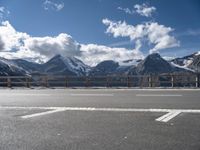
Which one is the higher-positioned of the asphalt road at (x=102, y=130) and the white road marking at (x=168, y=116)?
the white road marking at (x=168, y=116)

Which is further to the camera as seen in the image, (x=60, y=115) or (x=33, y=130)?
(x=60, y=115)

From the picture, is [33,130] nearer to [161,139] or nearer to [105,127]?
[105,127]

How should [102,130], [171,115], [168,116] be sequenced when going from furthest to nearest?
[171,115]
[168,116]
[102,130]

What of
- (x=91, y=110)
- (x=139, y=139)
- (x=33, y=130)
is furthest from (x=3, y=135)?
(x=91, y=110)

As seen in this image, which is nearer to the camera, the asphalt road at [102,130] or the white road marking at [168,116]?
the asphalt road at [102,130]

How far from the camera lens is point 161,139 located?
22.9ft

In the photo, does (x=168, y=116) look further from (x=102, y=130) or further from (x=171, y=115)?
(x=102, y=130)

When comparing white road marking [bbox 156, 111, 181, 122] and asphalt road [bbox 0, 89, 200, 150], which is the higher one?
white road marking [bbox 156, 111, 181, 122]

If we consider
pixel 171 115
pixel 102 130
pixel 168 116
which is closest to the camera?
pixel 102 130

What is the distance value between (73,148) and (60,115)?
4.39 m

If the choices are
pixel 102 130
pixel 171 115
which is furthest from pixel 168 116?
pixel 102 130

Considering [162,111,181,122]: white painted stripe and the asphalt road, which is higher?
[162,111,181,122]: white painted stripe

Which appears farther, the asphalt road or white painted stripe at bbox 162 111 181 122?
white painted stripe at bbox 162 111 181 122

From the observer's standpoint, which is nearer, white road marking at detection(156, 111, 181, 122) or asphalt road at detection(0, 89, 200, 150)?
asphalt road at detection(0, 89, 200, 150)
